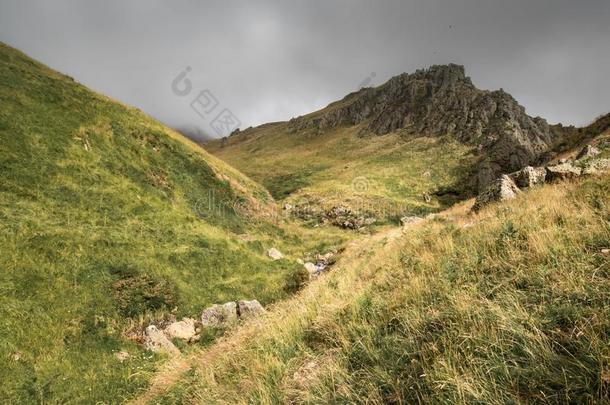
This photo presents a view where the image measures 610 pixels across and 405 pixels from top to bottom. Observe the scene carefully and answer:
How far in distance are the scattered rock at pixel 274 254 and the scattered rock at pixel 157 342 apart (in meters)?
12.1

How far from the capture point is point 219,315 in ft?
47.8

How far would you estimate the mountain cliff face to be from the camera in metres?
58.6

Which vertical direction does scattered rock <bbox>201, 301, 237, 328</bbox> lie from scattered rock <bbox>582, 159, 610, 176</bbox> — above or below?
below

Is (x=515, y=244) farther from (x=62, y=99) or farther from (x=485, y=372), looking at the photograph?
(x=62, y=99)

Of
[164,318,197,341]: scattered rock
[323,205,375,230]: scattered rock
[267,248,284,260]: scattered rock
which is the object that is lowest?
[164,318,197,341]: scattered rock

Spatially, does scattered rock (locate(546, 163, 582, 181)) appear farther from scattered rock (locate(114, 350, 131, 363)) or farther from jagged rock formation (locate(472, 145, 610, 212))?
scattered rock (locate(114, 350, 131, 363))

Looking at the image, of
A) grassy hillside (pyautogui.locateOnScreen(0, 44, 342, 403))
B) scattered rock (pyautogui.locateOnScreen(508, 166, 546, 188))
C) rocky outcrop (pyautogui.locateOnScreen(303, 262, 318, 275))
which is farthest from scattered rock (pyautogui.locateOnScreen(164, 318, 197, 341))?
scattered rock (pyautogui.locateOnScreen(508, 166, 546, 188))

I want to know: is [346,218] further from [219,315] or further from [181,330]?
[181,330]

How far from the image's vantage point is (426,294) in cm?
566

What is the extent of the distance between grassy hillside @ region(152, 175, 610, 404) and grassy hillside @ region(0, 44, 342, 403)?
5.86m

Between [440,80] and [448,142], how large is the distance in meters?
39.9

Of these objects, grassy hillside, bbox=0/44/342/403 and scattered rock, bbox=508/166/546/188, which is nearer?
grassy hillside, bbox=0/44/342/403

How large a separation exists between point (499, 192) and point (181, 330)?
1500 centimetres

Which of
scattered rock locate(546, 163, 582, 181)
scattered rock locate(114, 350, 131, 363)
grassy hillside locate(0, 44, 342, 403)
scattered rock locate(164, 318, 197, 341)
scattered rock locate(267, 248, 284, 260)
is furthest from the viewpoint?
scattered rock locate(267, 248, 284, 260)
